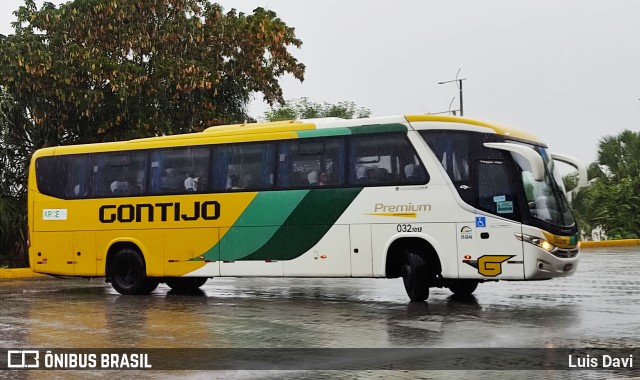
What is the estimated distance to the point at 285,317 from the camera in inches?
553

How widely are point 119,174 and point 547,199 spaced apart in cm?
880

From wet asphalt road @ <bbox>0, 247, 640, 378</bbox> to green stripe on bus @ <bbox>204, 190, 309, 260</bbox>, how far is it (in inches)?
36.1

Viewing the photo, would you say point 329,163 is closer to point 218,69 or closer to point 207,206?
point 207,206

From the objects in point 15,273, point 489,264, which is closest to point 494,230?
point 489,264

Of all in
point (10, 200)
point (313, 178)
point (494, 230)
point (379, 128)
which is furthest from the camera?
point (10, 200)

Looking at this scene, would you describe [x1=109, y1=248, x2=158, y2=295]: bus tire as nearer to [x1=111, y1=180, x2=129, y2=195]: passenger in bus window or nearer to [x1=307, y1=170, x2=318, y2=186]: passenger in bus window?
[x1=111, y1=180, x2=129, y2=195]: passenger in bus window

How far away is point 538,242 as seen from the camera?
48.9 ft

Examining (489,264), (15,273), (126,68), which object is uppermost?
(126,68)

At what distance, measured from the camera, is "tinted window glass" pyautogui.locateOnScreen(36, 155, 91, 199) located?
19.9 metres

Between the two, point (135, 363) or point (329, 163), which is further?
point (329, 163)

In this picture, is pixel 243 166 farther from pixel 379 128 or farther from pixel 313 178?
pixel 379 128

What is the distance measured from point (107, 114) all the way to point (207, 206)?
38.1ft

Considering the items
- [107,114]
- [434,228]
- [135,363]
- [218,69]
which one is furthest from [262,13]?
[135,363]

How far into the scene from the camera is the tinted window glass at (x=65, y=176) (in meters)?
19.9
